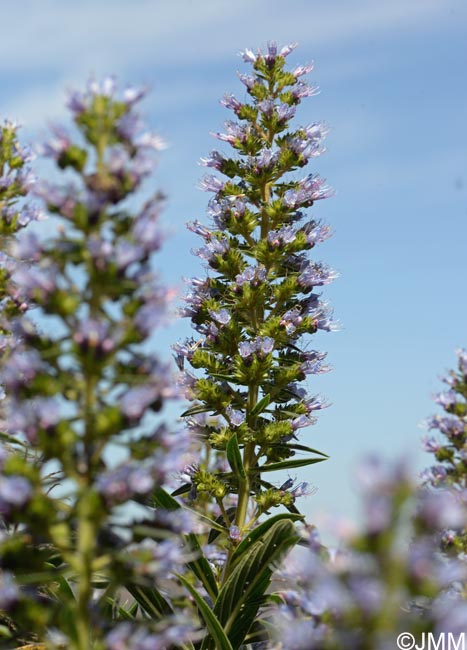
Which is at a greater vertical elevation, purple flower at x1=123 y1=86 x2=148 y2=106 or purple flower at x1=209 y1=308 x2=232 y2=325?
purple flower at x1=209 y1=308 x2=232 y2=325

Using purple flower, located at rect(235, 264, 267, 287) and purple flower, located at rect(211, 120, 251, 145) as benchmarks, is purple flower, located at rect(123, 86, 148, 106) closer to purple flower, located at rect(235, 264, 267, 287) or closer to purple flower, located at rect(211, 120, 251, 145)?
purple flower, located at rect(235, 264, 267, 287)

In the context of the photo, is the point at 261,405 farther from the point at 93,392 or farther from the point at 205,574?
the point at 93,392

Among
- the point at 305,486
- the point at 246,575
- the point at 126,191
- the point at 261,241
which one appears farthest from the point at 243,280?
the point at 126,191

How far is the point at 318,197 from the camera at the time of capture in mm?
10055

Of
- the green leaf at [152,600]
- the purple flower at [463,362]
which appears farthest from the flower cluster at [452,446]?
the green leaf at [152,600]

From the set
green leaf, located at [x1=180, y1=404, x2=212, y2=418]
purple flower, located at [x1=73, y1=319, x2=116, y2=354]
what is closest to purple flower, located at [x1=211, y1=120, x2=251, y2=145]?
green leaf, located at [x1=180, y1=404, x2=212, y2=418]

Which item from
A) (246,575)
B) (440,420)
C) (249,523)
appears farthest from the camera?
(249,523)

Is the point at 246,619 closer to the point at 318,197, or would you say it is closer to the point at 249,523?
the point at 249,523

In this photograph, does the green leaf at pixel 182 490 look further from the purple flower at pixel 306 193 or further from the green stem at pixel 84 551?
the green stem at pixel 84 551

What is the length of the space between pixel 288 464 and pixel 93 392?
15.4 feet

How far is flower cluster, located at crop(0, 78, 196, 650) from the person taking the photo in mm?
4320

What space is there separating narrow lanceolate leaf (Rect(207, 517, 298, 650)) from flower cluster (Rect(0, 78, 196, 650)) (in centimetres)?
272

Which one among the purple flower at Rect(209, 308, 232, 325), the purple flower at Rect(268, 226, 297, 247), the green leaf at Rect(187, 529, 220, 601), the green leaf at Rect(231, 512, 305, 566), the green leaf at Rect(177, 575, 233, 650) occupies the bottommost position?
the green leaf at Rect(177, 575, 233, 650)

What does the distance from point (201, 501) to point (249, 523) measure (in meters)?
0.63
